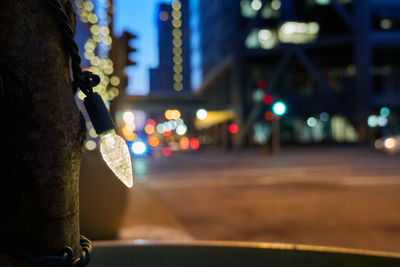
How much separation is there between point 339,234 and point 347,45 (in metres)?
38.4

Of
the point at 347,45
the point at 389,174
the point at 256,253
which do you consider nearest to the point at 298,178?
the point at 389,174

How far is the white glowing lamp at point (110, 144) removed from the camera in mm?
1029

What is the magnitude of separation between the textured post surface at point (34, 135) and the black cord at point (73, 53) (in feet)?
0.10

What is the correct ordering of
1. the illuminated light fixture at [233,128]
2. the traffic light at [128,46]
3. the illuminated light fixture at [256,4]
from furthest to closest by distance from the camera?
the illuminated light fixture at [256,4], the illuminated light fixture at [233,128], the traffic light at [128,46]

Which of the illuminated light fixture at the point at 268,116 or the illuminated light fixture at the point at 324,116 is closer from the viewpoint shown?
the illuminated light fixture at the point at 268,116

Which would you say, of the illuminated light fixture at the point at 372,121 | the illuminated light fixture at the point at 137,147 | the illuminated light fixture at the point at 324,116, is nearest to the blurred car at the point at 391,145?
the illuminated light fixture at the point at 372,121

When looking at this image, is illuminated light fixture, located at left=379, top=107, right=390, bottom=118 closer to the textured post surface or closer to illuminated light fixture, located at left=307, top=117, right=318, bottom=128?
illuminated light fixture, located at left=307, top=117, right=318, bottom=128

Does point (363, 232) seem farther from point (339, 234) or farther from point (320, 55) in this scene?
point (320, 55)

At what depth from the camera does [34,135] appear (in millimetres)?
962

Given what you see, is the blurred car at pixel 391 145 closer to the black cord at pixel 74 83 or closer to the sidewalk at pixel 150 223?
the sidewalk at pixel 150 223

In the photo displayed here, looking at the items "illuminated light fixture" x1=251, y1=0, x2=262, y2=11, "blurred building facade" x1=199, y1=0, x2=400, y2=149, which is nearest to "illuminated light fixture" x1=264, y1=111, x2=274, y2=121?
"blurred building facade" x1=199, y1=0, x2=400, y2=149

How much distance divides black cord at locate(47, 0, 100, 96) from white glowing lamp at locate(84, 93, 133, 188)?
44 mm

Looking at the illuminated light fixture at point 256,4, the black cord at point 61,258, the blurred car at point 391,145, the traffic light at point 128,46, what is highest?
the illuminated light fixture at point 256,4

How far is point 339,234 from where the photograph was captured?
490 centimetres
